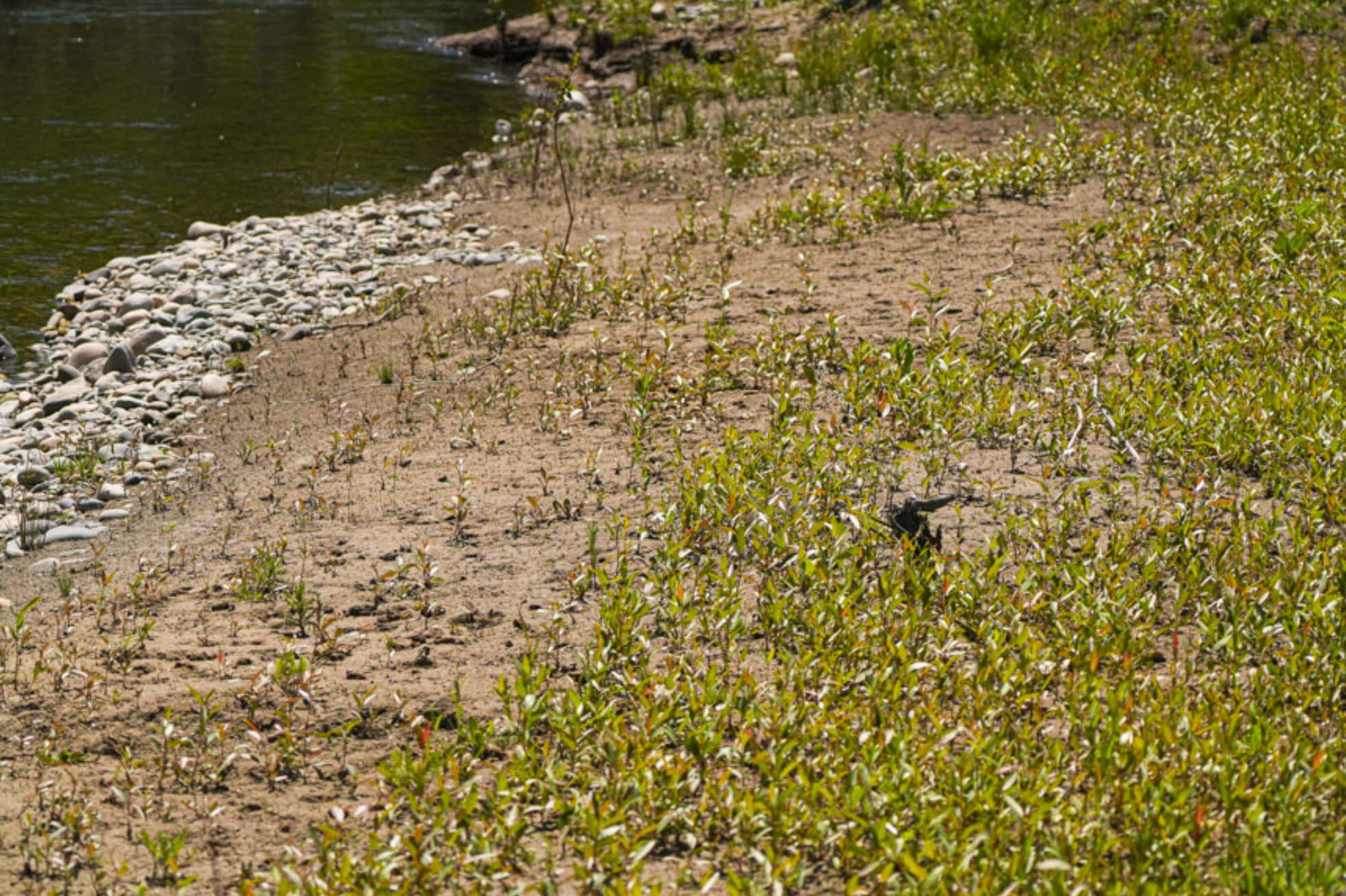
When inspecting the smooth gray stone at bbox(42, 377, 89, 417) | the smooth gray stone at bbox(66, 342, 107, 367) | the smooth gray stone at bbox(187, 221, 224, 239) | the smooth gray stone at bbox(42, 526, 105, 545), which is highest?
the smooth gray stone at bbox(187, 221, 224, 239)

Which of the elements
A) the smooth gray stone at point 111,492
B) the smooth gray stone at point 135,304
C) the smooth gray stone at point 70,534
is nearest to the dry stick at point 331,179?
the smooth gray stone at point 135,304

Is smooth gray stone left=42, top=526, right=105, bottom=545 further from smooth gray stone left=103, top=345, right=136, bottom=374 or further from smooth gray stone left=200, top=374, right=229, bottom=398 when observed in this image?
smooth gray stone left=103, top=345, right=136, bottom=374

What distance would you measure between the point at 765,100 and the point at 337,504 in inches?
469

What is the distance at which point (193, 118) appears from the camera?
1855 cm

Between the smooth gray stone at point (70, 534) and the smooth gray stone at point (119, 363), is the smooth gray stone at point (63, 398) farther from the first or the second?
the smooth gray stone at point (70, 534)

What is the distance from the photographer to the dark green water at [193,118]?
1340 centimetres

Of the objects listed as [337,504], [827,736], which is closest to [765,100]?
[337,504]

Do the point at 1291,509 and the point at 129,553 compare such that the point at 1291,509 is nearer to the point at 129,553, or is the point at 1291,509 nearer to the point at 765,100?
the point at 129,553

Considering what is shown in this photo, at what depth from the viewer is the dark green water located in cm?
1340

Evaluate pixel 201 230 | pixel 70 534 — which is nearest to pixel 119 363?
pixel 70 534

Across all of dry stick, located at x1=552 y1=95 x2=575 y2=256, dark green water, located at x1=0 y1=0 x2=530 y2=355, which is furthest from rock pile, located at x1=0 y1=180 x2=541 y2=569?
dark green water, located at x1=0 y1=0 x2=530 y2=355

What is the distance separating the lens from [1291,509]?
210 inches

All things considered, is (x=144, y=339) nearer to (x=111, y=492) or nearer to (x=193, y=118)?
(x=111, y=492)

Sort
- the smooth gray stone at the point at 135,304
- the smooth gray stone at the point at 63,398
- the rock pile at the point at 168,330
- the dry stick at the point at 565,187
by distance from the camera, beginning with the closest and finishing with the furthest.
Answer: the rock pile at the point at 168,330, the smooth gray stone at the point at 63,398, the dry stick at the point at 565,187, the smooth gray stone at the point at 135,304
